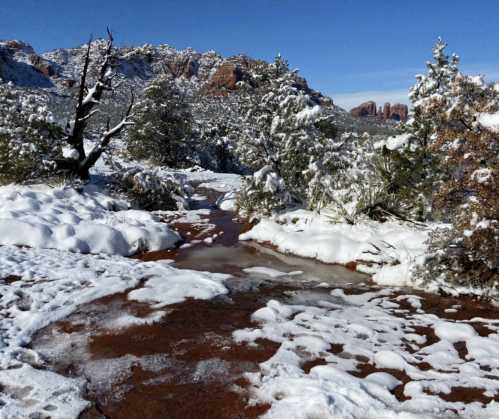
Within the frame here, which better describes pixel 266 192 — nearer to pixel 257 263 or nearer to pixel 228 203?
pixel 257 263

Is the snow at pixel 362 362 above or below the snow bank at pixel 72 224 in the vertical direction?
below

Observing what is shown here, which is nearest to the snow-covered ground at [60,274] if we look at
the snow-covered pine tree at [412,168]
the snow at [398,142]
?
the snow-covered pine tree at [412,168]

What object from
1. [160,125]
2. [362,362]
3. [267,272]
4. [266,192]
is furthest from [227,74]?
[362,362]

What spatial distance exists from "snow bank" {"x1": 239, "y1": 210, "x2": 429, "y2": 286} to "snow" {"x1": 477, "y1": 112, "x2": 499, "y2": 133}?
2.38 m

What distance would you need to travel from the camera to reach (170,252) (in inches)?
360

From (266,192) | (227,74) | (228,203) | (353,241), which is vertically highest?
(227,74)

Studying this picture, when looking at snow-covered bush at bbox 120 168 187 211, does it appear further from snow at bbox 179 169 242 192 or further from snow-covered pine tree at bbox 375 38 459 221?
snow-covered pine tree at bbox 375 38 459 221

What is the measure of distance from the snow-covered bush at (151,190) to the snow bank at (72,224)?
1931mm

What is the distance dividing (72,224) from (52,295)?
150 inches

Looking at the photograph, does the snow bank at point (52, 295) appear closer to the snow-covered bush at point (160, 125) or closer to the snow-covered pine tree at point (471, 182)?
the snow-covered pine tree at point (471, 182)

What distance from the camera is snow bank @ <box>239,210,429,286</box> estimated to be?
7273mm

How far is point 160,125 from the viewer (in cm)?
2417

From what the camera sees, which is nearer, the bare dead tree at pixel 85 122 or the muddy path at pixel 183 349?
the muddy path at pixel 183 349

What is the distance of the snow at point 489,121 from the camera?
5.18 m
